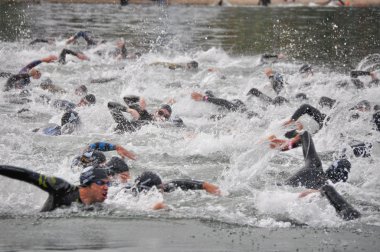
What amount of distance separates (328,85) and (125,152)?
8.69 m

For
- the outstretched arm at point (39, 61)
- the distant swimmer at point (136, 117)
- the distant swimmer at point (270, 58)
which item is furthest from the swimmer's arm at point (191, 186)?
the distant swimmer at point (270, 58)

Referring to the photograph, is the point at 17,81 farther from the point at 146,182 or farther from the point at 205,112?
the point at 146,182

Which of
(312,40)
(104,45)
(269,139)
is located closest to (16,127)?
(269,139)

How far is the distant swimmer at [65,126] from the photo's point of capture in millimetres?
12625

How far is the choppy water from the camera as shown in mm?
8836

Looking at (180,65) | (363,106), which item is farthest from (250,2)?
(363,106)

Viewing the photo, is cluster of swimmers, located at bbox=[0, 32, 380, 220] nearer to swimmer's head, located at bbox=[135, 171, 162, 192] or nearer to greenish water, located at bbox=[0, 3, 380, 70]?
swimmer's head, located at bbox=[135, 171, 162, 192]

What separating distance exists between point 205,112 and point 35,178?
787 cm

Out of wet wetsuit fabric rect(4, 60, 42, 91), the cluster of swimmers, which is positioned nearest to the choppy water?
the cluster of swimmers

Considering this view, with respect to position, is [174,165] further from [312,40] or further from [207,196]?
[312,40]

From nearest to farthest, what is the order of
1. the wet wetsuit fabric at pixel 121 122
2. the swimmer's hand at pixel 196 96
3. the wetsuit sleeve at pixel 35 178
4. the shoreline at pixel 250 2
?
the wetsuit sleeve at pixel 35 178 → the wet wetsuit fabric at pixel 121 122 → the swimmer's hand at pixel 196 96 → the shoreline at pixel 250 2

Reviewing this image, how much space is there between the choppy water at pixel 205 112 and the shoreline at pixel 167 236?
251 mm

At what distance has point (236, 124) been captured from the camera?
44.9ft

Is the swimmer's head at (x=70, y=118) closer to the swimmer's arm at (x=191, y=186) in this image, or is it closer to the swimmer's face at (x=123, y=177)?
the swimmer's face at (x=123, y=177)
